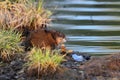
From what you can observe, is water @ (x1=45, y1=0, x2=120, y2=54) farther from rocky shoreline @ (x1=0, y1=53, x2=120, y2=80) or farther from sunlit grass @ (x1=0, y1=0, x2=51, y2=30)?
rocky shoreline @ (x1=0, y1=53, x2=120, y2=80)

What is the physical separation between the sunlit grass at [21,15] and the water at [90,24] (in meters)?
1.64

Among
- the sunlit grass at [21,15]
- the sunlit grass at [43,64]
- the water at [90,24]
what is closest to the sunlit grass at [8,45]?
the sunlit grass at [43,64]

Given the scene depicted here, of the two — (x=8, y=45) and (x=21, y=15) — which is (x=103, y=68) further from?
(x=21, y=15)

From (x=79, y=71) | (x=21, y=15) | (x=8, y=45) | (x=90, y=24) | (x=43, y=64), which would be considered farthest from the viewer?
(x=90, y=24)

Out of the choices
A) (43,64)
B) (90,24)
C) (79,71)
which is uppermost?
(43,64)

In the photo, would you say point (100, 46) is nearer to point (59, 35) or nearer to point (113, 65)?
point (59, 35)

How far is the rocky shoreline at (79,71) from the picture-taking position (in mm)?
7488

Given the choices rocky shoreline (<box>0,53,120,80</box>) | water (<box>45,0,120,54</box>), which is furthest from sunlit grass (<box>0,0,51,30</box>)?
rocky shoreline (<box>0,53,120,80</box>)

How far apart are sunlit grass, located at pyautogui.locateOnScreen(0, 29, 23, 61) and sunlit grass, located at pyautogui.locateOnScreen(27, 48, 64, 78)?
0.69 m

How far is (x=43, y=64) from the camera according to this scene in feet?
23.9

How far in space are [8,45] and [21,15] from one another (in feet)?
6.90

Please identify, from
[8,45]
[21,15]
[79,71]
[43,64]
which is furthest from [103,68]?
[21,15]

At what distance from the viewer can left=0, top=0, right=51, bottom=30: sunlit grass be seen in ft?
32.6

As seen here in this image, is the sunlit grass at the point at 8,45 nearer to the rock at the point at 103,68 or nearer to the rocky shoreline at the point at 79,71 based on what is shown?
the rocky shoreline at the point at 79,71
